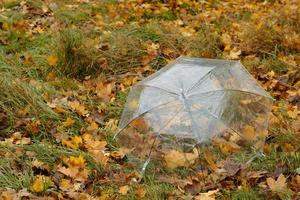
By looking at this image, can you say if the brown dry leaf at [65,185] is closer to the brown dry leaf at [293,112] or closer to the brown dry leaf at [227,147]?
the brown dry leaf at [227,147]

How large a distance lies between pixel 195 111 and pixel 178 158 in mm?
327

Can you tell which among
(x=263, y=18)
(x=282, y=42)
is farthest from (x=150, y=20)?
(x=282, y=42)

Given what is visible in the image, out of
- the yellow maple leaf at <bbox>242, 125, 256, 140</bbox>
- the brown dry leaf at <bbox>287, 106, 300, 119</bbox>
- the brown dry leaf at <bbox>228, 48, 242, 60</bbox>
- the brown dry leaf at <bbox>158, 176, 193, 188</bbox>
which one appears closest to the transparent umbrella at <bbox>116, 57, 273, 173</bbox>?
the yellow maple leaf at <bbox>242, 125, 256, 140</bbox>

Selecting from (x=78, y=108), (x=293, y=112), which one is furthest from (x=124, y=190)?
(x=293, y=112)

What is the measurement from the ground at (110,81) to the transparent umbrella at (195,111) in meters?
0.15

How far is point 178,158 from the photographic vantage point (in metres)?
3.40

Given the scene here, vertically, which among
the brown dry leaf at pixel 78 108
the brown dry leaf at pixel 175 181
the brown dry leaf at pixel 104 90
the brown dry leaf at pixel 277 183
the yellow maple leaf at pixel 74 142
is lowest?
the brown dry leaf at pixel 104 90

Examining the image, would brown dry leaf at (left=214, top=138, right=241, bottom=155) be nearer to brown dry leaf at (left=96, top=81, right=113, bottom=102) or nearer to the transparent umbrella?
the transparent umbrella

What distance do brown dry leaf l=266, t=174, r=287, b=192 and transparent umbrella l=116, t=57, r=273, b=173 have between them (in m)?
0.35

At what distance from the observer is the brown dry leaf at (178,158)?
3.37m

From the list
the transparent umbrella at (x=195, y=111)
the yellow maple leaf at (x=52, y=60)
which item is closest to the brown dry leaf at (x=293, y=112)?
the transparent umbrella at (x=195, y=111)

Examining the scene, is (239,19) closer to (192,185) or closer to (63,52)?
(63,52)

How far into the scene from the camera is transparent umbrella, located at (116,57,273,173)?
3318mm

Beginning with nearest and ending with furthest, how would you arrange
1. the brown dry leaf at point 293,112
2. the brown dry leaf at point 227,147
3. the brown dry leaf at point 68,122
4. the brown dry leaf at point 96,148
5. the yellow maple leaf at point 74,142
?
the brown dry leaf at point 227,147
the brown dry leaf at point 96,148
the yellow maple leaf at point 74,142
the brown dry leaf at point 293,112
the brown dry leaf at point 68,122
